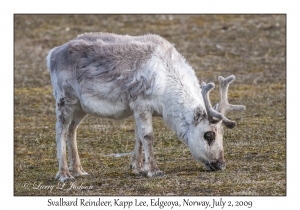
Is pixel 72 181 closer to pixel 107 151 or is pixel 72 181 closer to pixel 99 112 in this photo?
pixel 99 112

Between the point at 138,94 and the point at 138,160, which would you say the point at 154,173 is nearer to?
the point at 138,160

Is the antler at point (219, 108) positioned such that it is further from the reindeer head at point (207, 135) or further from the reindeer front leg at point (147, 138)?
the reindeer front leg at point (147, 138)

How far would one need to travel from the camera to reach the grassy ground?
10586mm

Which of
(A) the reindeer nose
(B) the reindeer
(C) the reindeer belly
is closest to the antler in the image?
(B) the reindeer

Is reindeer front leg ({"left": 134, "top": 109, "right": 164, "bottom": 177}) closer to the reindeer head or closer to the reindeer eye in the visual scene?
the reindeer head

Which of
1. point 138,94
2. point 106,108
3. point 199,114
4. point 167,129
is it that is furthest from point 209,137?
point 167,129

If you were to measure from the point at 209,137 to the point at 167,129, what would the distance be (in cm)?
540

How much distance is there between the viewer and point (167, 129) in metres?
16.1

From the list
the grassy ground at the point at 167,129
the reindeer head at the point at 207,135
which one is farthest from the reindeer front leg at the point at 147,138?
the reindeer head at the point at 207,135

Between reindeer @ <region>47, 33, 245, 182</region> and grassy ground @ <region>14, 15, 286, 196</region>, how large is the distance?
0.50 metres

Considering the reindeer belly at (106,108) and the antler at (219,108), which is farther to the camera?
the reindeer belly at (106,108)

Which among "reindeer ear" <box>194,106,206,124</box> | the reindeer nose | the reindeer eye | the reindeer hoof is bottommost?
the reindeer hoof

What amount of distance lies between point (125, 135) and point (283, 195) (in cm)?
645

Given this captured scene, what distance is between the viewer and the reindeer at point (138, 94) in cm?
1087
